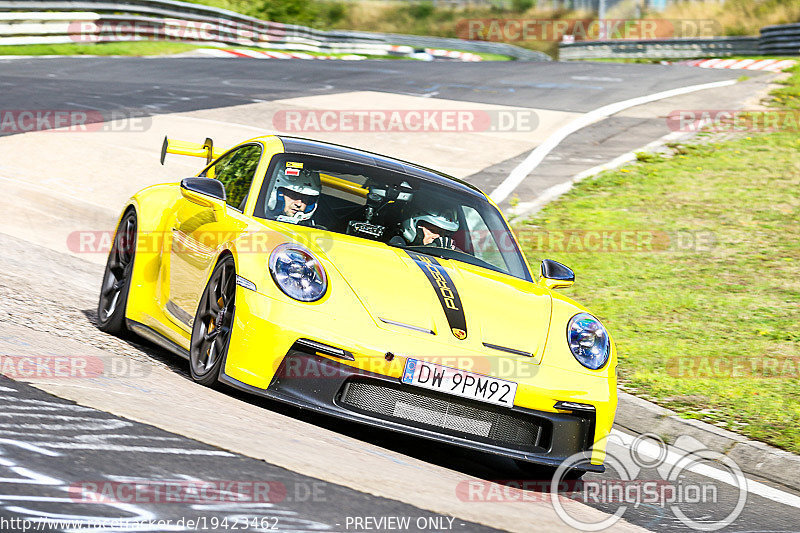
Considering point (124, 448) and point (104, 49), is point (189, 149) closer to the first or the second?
point (124, 448)

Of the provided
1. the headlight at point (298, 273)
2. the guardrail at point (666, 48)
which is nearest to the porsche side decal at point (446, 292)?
the headlight at point (298, 273)

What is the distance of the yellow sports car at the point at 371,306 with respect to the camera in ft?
16.4

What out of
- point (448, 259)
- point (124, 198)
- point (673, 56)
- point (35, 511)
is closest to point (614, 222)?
point (124, 198)

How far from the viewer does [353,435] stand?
17.5 ft

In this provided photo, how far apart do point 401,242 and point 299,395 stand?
1.46m

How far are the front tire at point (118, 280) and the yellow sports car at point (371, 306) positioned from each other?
0.08 ft

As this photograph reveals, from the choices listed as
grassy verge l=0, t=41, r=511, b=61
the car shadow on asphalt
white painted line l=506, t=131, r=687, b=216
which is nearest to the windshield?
the car shadow on asphalt

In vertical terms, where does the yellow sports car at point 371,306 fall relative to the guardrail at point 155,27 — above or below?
below

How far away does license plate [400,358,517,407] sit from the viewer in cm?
495

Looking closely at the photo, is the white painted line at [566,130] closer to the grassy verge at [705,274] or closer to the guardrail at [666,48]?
the grassy verge at [705,274]

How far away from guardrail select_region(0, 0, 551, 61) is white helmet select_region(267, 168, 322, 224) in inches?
825

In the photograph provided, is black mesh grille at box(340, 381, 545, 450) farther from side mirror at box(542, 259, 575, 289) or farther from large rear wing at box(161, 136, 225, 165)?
large rear wing at box(161, 136, 225, 165)

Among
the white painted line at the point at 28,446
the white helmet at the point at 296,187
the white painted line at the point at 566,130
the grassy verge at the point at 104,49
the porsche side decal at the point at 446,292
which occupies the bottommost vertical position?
the white painted line at the point at 566,130

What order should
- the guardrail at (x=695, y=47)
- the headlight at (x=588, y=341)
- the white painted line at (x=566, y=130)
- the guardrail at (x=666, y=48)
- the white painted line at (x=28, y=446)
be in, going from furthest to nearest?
the guardrail at (x=666, y=48), the guardrail at (x=695, y=47), the white painted line at (x=566, y=130), the headlight at (x=588, y=341), the white painted line at (x=28, y=446)
